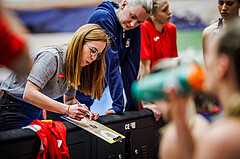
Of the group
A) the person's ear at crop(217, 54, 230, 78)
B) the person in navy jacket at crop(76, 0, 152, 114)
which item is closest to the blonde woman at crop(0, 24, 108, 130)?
the person in navy jacket at crop(76, 0, 152, 114)

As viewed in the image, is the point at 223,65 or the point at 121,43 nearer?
the point at 223,65

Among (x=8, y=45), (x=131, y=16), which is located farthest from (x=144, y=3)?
(x=8, y=45)

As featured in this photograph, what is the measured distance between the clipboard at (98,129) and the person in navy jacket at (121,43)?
0.40m

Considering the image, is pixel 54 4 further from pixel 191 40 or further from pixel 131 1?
pixel 191 40

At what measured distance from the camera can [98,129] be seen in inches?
79.0

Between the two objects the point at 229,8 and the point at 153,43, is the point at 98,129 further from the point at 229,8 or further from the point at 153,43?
the point at 229,8

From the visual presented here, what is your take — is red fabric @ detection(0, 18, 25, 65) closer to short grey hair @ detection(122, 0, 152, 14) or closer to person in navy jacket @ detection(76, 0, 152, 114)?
person in navy jacket @ detection(76, 0, 152, 114)

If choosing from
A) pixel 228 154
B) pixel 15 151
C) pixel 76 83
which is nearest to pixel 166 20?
pixel 76 83

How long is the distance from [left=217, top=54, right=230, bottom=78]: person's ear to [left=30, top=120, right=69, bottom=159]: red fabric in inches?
48.4

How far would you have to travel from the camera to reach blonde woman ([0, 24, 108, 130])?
1944 millimetres

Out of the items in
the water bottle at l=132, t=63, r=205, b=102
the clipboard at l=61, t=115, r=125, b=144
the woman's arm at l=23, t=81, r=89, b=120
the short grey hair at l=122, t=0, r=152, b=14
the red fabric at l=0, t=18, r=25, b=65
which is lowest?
the clipboard at l=61, t=115, r=125, b=144

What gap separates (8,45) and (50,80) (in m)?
1.28

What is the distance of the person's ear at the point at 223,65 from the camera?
925mm

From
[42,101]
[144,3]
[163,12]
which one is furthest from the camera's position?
[163,12]
